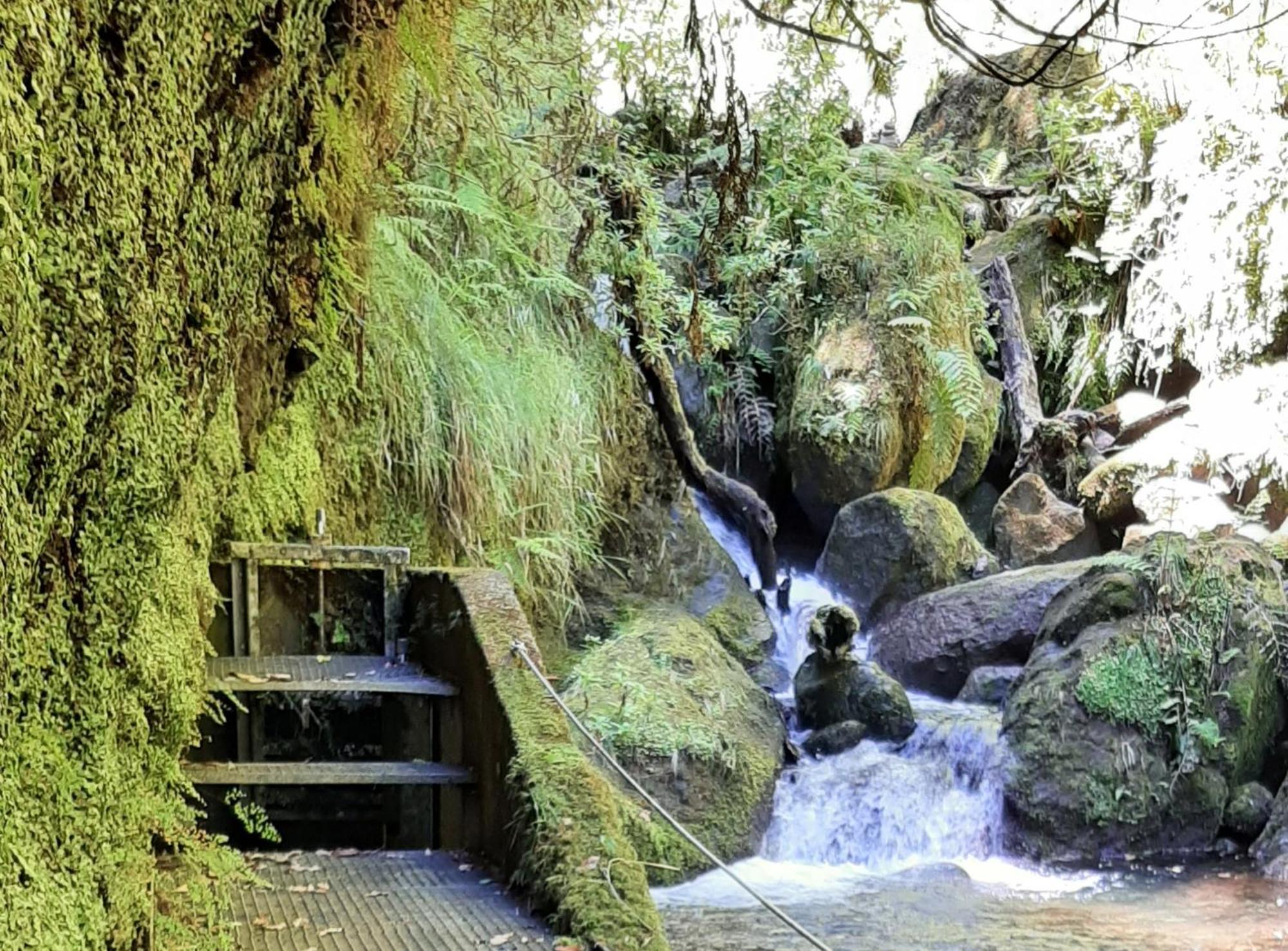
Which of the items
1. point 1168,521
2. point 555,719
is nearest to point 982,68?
point 555,719

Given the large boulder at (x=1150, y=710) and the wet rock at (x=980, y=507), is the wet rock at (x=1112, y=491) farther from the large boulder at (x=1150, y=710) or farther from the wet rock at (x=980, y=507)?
the large boulder at (x=1150, y=710)

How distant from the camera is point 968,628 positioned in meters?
8.71

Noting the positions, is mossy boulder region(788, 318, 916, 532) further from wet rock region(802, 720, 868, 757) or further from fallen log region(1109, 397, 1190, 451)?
wet rock region(802, 720, 868, 757)

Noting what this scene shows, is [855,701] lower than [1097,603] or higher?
lower

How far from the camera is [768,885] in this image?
242 inches

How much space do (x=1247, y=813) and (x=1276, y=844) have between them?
0.32 metres

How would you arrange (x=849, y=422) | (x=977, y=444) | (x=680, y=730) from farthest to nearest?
(x=977, y=444) < (x=849, y=422) < (x=680, y=730)

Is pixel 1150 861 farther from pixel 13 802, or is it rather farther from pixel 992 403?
pixel 13 802

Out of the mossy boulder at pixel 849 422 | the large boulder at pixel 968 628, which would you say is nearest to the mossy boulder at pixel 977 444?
the mossy boulder at pixel 849 422

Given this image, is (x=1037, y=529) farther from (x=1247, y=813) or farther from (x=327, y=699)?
(x=327, y=699)

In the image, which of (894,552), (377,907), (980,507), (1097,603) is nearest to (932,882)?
(1097,603)

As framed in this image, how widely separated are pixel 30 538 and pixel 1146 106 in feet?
34.8

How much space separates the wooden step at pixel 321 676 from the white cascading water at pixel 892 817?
3011 mm

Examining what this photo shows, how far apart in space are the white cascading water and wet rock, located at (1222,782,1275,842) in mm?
1298
